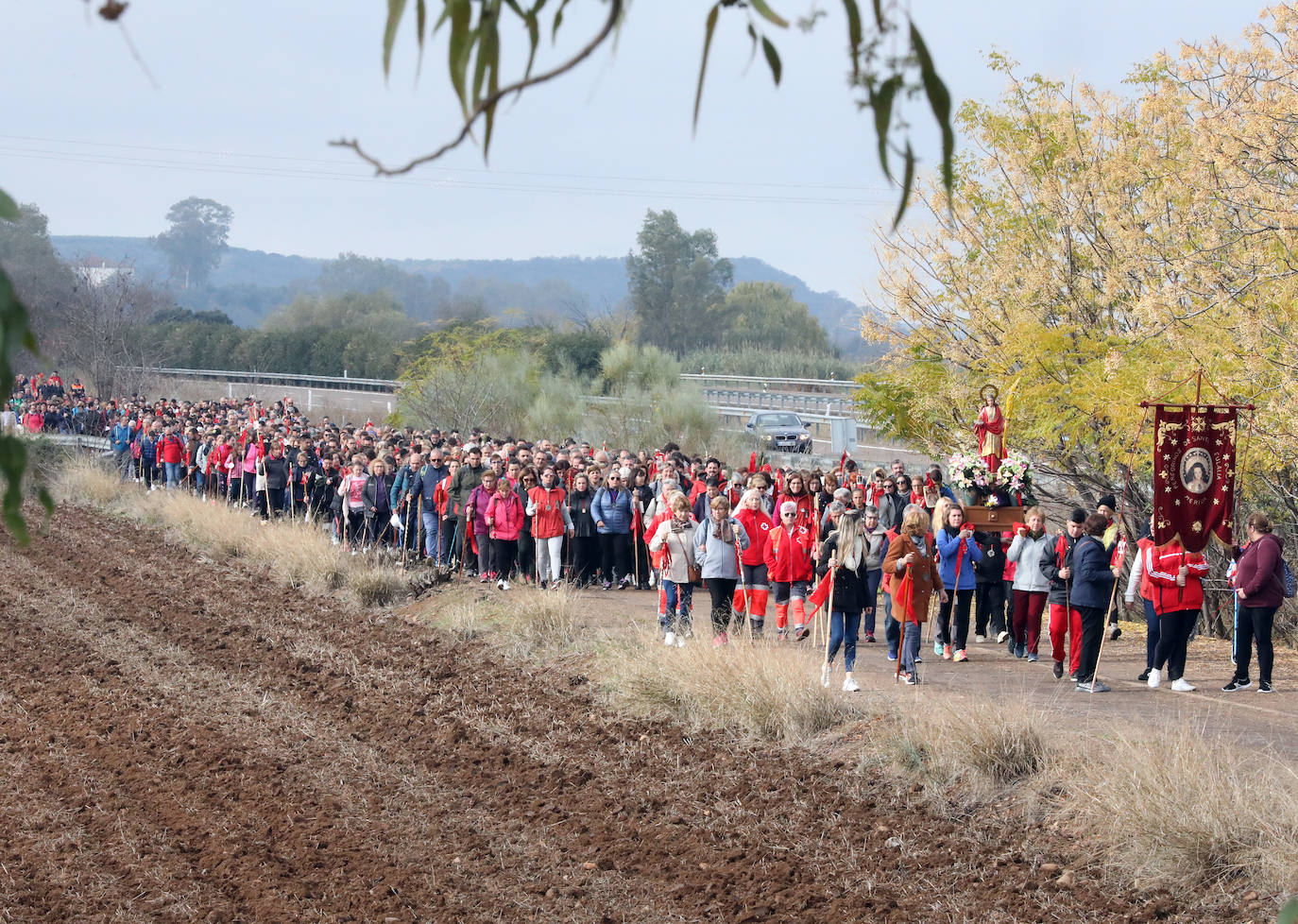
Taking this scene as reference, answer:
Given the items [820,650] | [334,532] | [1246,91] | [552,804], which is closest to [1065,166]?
[1246,91]

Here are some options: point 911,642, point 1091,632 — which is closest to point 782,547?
point 911,642

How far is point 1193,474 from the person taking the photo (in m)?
12.7

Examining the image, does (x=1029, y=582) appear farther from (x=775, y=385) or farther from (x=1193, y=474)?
(x=775, y=385)

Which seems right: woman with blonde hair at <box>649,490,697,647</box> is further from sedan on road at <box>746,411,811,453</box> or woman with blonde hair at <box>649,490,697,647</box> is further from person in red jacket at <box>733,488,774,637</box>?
sedan on road at <box>746,411,811,453</box>

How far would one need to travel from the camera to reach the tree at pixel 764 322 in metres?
88.1

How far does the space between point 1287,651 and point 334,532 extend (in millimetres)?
14158

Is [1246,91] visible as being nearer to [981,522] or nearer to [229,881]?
[981,522]

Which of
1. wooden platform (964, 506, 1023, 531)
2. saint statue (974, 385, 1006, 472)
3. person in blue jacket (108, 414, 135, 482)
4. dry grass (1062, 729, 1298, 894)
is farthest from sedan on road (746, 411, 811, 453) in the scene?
dry grass (1062, 729, 1298, 894)

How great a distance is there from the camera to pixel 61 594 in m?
17.3

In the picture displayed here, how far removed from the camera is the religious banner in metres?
12.4

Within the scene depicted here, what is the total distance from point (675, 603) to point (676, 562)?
1.75ft

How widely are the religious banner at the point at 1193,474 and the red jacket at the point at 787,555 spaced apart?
3637 mm

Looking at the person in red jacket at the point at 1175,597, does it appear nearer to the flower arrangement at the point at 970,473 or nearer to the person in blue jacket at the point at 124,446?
the flower arrangement at the point at 970,473

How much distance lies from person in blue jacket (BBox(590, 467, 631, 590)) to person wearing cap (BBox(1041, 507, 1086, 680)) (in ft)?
20.3
